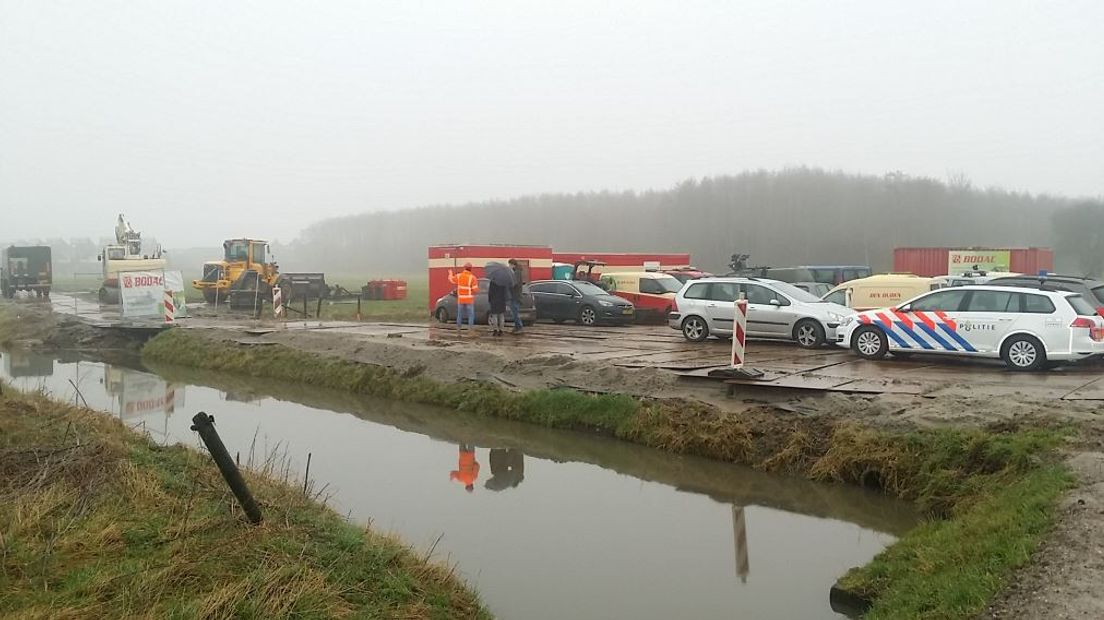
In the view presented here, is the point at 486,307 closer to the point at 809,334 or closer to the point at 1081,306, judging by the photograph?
the point at 809,334

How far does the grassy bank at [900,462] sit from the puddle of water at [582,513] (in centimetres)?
27

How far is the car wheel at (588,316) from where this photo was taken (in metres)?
23.2

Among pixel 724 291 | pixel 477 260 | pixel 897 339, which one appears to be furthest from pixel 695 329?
pixel 477 260

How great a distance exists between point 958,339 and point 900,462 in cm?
605

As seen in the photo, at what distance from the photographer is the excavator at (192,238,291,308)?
1319 inches

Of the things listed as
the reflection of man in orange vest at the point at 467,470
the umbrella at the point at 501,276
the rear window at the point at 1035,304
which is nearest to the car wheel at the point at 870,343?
the rear window at the point at 1035,304

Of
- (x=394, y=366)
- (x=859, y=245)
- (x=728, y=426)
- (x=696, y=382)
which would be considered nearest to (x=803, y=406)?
(x=728, y=426)

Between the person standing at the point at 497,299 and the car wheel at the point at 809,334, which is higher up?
the person standing at the point at 497,299

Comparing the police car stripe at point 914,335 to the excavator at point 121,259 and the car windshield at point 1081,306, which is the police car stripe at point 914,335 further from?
the excavator at point 121,259

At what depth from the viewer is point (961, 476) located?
8.04 meters

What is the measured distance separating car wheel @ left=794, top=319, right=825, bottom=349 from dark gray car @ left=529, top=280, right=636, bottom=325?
705cm

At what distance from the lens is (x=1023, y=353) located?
Answer: 13.0m

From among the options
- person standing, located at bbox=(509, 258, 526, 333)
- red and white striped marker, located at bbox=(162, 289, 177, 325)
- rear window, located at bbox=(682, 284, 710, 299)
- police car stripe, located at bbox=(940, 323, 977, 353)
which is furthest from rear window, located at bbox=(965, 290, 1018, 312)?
red and white striped marker, located at bbox=(162, 289, 177, 325)

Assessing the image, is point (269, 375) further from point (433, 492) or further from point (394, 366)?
point (433, 492)
